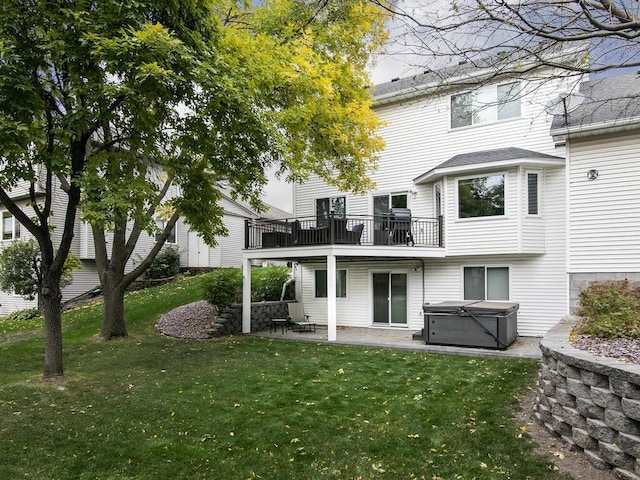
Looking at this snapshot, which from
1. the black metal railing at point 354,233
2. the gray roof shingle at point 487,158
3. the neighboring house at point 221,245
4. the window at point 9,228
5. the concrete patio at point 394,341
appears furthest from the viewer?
the neighboring house at point 221,245

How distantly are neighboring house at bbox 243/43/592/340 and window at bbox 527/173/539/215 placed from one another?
0.09 feet

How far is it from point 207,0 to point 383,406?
6.63 metres

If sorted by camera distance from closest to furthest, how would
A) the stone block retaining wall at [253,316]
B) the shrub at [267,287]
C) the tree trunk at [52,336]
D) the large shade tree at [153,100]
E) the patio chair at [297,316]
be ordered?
the large shade tree at [153,100] → the tree trunk at [52,336] → the stone block retaining wall at [253,316] → the patio chair at [297,316] → the shrub at [267,287]

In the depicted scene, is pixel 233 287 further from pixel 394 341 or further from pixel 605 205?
pixel 605 205

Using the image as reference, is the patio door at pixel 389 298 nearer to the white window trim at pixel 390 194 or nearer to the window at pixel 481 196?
the white window trim at pixel 390 194

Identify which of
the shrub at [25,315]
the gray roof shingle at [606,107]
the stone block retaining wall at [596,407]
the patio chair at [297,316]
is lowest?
the shrub at [25,315]

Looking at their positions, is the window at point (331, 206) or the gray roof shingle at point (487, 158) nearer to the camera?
the gray roof shingle at point (487, 158)

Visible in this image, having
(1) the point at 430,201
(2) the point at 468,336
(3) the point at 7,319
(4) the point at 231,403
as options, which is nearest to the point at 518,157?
(1) the point at 430,201

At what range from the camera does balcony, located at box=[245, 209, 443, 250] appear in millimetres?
12289

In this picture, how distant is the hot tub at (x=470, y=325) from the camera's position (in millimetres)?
9930

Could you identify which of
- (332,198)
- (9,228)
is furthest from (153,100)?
(9,228)

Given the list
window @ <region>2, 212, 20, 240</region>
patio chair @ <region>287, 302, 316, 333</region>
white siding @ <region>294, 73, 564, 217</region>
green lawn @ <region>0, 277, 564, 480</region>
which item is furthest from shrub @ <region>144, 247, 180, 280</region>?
green lawn @ <region>0, 277, 564, 480</region>

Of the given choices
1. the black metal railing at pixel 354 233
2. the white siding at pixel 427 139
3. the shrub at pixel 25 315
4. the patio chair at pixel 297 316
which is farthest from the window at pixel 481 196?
the shrub at pixel 25 315

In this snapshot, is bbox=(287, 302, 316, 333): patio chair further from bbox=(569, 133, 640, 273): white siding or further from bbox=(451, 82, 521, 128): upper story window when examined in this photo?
bbox=(569, 133, 640, 273): white siding
